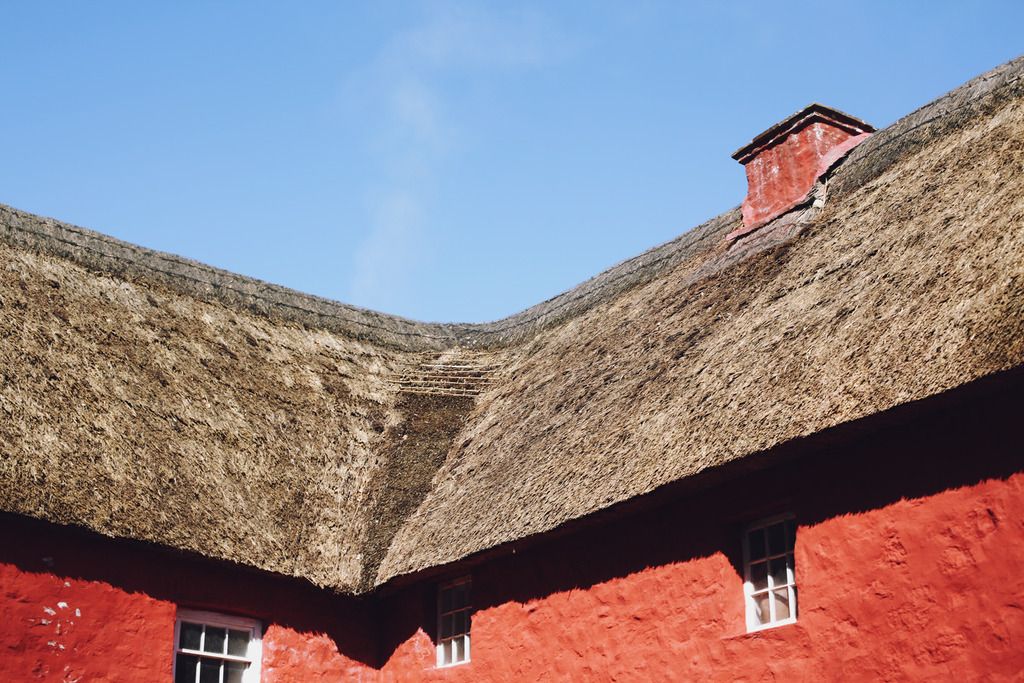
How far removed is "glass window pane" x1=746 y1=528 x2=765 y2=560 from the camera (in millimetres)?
10648

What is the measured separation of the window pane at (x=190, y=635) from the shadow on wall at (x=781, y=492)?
85.1 inches

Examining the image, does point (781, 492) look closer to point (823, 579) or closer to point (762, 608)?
point (823, 579)

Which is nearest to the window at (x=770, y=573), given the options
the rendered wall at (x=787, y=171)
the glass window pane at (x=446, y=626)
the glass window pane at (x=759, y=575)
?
the glass window pane at (x=759, y=575)

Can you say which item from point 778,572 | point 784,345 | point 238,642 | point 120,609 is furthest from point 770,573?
point 120,609

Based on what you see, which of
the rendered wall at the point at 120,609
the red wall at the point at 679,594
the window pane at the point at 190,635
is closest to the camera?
the red wall at the point at 679,594

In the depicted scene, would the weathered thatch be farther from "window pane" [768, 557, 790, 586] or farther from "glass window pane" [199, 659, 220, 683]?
"glass window pane" [199, 659, 220, 683]

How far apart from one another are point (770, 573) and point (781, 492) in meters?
0.70

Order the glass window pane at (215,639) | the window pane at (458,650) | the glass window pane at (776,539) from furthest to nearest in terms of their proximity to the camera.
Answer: the window pane at (458,650) → the glass window pane at (215,639) → the glass window pane at (776,539)

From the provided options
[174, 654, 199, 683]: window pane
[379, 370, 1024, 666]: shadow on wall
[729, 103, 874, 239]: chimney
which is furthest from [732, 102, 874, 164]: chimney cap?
[174, 654, 199, 683]: window pane

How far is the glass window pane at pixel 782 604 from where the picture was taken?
1023 centimetres

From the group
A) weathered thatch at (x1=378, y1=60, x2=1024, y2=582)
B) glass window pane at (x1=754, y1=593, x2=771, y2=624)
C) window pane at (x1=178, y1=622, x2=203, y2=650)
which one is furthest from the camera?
window pane at (x1=178, y1=622, x2=203, y2=650)

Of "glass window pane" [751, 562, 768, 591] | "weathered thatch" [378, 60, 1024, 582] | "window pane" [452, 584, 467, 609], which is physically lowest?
"glass window pane" [751, 562, 768, 591]

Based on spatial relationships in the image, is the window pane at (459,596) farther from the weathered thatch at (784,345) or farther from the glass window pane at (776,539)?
the glass window pane at (776,539)

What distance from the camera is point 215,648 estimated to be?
12906mm
